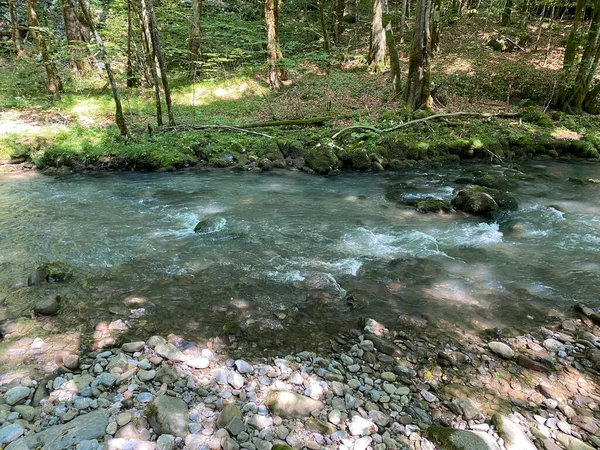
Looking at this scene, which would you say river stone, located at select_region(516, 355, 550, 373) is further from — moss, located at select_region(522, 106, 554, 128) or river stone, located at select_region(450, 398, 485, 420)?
moss, located at select_region(522, 106, 554, 128)

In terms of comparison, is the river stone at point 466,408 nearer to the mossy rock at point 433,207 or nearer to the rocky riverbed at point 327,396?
the rocky riverbed at point 327,396

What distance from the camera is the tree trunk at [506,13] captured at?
23.4 m

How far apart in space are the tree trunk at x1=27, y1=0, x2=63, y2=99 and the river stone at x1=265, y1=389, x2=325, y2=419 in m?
17.1

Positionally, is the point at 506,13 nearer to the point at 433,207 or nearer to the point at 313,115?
the point at 313,115

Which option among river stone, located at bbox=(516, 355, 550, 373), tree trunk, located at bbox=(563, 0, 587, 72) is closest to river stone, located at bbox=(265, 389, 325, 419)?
river stone, located at bbox=(516, 355, 550, 373)

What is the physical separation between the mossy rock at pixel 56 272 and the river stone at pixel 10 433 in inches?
119

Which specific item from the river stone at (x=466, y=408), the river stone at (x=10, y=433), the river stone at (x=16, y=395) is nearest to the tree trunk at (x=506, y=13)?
the river stone at (x=466, y=408)

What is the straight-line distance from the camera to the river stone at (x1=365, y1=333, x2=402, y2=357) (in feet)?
14.5

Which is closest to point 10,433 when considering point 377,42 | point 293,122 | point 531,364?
point 531,364

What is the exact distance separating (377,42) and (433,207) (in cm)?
1559

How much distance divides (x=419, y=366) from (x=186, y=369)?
2516 millimetres

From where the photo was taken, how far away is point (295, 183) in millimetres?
11570

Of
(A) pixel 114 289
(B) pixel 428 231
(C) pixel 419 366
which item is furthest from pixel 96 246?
(B) pixel 428 231

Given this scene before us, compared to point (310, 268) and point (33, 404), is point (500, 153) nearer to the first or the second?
point (310, 268)
